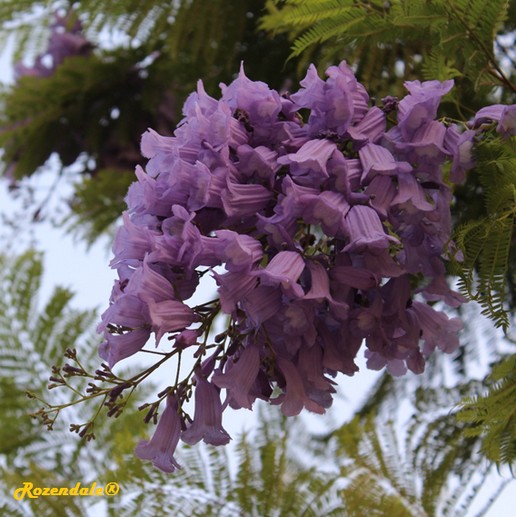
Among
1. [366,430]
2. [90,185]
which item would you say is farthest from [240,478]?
[90,185]

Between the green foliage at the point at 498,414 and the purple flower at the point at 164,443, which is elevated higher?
the purple flower at the point at 164,443

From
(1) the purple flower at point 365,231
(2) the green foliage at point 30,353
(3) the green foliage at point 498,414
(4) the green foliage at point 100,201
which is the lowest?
(2) the green foliage at point 30,353

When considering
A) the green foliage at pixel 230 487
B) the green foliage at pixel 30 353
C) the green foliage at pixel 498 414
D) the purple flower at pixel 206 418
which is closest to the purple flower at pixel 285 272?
the purple flower at pixel 206 418

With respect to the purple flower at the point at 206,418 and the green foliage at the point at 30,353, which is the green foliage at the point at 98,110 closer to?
the green foliage at the point at 30,353

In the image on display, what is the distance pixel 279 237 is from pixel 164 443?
0.19 metres

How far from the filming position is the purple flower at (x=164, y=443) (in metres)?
0.72

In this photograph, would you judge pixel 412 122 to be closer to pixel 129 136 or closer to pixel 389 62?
pixel 389 62

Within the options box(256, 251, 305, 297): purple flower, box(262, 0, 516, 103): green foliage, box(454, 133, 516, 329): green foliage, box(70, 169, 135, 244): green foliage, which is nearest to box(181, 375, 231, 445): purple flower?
box(256, 251, 305, 297): purple flower

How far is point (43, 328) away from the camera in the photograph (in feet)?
7.04

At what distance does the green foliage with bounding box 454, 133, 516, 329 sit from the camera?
72cm

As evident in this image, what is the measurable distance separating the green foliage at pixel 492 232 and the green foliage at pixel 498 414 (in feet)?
0.24

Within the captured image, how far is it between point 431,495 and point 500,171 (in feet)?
2.56

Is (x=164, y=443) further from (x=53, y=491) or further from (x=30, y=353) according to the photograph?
(x=30, y=353)

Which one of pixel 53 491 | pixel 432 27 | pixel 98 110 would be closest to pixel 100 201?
pixel 98 110
